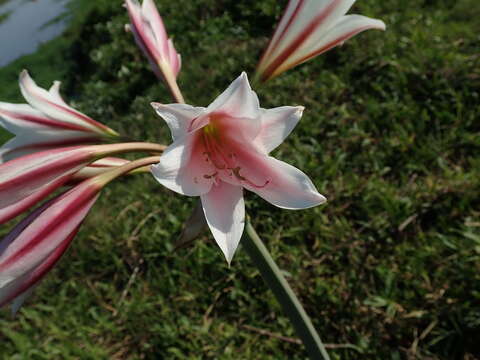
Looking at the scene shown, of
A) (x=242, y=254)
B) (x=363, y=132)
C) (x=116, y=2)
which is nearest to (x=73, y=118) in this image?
(x=242, y=254)

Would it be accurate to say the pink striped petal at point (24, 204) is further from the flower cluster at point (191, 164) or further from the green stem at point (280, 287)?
the green stem at point (280, 287)

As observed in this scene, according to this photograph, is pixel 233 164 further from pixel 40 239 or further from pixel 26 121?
pixel 26 121

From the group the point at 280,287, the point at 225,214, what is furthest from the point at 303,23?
the point at 280,287

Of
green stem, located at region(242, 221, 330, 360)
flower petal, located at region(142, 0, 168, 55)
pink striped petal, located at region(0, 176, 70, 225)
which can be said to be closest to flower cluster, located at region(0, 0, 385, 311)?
pink striped petal, located at region(0, 176, 70, 225)

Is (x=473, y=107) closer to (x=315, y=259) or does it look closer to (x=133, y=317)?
(x=315, y=259)

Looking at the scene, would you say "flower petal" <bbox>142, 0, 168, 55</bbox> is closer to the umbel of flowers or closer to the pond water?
the umbel of flowers
